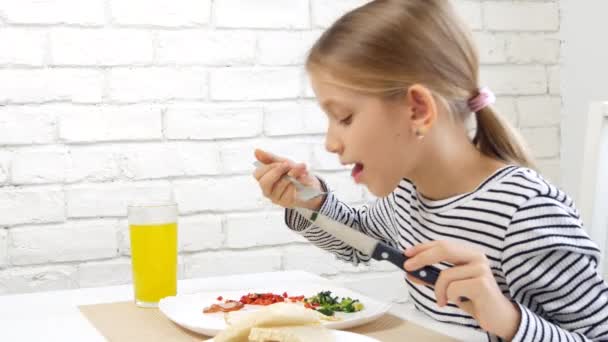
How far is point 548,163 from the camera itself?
212 centimetres

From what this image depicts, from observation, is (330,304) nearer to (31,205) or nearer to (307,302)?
(307,302)

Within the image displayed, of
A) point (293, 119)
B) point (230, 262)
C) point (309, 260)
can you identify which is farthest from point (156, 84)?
point (309, 260)

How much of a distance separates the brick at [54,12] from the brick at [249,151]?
1.23 feet

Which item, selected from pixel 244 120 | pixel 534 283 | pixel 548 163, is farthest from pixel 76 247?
pixel 548 163

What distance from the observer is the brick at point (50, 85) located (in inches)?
62.2

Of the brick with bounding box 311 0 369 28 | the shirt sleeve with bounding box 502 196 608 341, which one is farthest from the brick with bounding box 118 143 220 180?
the shirt sleeve with bounding box 502 196 608 341

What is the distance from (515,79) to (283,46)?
0.63 m

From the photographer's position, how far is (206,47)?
1.73 m

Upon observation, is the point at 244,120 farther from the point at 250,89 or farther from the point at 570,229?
the point at 570,229

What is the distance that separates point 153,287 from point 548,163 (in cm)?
133

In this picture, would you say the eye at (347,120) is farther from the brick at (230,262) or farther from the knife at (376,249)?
the brick at (230,262)

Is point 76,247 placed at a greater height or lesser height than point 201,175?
lesser

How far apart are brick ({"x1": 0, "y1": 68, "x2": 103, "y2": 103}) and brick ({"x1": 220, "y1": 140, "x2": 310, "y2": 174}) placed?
0.30 metres

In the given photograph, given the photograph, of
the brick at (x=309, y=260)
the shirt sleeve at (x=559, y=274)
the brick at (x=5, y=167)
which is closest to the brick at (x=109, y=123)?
the brick at (x=5, y=167)
